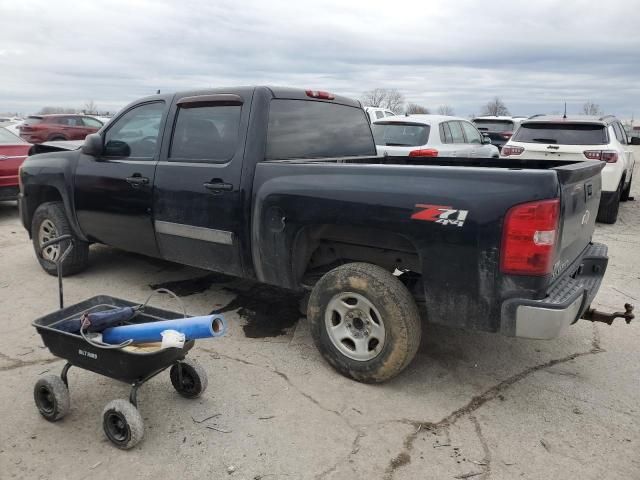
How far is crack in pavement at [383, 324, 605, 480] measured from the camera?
269 centimetres

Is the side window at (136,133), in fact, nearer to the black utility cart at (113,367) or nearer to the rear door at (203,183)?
the rear door at (203,183)

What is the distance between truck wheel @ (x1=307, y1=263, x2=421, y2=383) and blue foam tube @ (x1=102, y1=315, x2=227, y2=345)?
92 cm

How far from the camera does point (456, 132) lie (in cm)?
963

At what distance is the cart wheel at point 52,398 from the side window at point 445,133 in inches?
291

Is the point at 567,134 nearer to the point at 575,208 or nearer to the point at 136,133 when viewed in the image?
the point at 575,208

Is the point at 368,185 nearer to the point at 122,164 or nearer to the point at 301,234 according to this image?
the point at 301,234

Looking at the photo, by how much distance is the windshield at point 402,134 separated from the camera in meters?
8.84

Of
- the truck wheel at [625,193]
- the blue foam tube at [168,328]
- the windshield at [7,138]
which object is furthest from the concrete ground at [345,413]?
the truck wheel at [625,193]

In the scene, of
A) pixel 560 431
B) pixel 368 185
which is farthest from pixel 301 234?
pixel 560 431

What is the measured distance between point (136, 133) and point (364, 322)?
2.75m

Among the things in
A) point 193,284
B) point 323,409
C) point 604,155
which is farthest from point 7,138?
point 604,155

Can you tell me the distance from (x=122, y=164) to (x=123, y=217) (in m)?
0.46

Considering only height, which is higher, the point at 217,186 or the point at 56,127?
the point at 56,127

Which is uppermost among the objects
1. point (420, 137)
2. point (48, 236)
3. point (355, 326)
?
point (420, 137)
